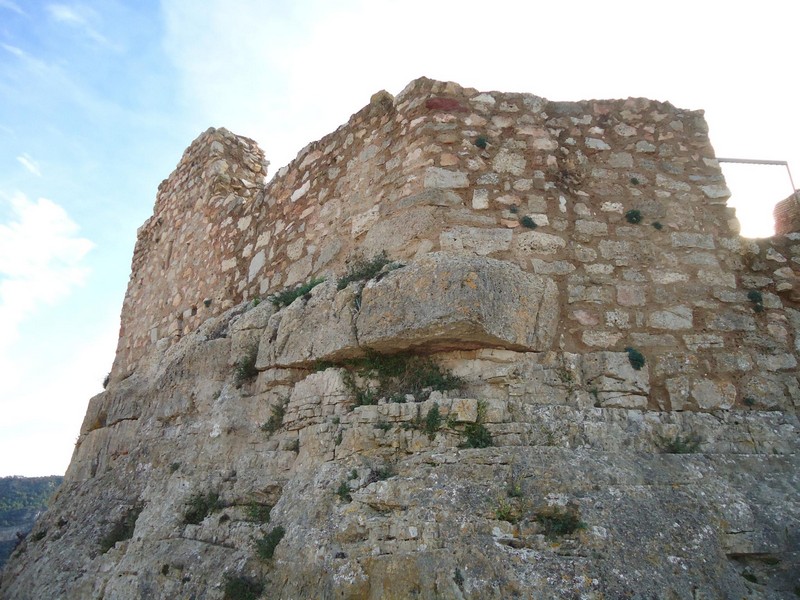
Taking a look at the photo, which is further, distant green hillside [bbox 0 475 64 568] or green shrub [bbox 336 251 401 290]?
distant green hillside [bbox 0 475 64 568]

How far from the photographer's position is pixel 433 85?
5.27m

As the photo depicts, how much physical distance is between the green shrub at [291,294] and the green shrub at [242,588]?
7.56 ft

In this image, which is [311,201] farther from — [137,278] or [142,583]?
[137,278]

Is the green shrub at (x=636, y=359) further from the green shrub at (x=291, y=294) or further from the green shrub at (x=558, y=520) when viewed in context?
the green shrub at (x=291, y=294)

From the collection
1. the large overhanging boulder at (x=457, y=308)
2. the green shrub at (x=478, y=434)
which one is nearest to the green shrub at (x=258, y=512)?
the large overhanging boulder at (x=457, y=308)

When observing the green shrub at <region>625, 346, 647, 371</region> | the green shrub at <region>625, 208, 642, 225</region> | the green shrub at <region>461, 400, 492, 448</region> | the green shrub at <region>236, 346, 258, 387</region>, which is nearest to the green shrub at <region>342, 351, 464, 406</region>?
the green shrub at <region>461, 400, 492, 448</region>

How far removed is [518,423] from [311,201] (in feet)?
10.6

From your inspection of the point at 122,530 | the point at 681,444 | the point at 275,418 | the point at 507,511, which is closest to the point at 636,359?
the point at 681,444

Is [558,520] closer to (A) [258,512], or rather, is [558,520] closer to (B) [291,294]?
(A) [258,512]

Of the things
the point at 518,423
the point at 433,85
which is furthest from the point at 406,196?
the point at 518,423

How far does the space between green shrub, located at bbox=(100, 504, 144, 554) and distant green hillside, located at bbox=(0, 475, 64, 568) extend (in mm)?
6609

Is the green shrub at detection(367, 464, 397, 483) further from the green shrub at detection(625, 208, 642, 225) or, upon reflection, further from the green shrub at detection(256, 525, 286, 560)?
the green shrub at detection(625, 208, 642, 225)

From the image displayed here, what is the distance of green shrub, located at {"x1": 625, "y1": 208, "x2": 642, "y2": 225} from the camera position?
196 inches

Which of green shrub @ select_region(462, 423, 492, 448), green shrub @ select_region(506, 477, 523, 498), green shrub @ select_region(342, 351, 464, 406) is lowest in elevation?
green shrub @ select_region(506, 477, 523, 498)
